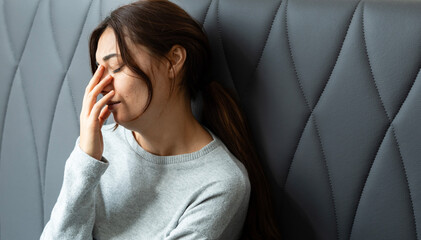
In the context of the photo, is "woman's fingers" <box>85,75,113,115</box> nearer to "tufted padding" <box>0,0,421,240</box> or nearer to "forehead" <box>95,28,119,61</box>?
"forehead" <box>95,28,119,61</box>

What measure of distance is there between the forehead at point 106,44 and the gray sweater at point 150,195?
21 cm

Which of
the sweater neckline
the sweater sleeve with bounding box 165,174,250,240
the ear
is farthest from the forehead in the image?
the sweater sleeve with bounding box 165,174,250,240

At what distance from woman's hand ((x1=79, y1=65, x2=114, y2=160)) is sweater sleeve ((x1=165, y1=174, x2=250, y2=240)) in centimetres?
23

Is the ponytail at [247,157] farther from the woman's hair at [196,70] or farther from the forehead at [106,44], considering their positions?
the forehead at [106,44]

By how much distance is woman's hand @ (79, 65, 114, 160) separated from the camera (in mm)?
1162

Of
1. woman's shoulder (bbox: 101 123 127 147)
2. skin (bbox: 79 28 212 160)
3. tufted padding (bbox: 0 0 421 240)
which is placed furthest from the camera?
woman's shoulder (bbox: 101 123 127 147)

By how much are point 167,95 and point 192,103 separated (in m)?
0.15

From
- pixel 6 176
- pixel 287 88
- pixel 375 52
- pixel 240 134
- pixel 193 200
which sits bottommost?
pixel 6 176

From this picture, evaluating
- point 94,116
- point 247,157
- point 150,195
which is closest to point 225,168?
point 247,157

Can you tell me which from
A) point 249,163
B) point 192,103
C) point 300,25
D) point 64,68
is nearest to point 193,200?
point 249,163

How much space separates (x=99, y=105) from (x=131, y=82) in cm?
9

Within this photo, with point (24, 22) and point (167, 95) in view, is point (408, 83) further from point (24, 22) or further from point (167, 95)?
point (24, 22)

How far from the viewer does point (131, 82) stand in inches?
44.6

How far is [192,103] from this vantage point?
1.32m
